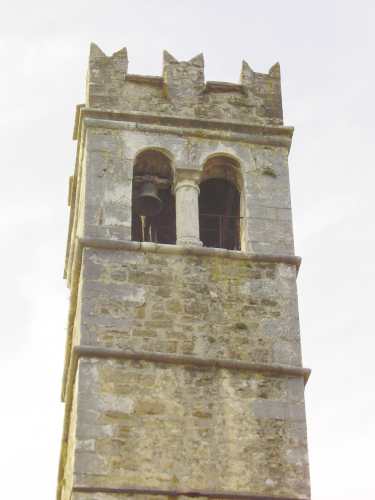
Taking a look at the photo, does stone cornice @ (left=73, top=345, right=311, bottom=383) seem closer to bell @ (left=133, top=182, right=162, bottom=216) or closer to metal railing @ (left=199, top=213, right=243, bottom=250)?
bell @ (left=133, top=182, right=162, bottom=216)

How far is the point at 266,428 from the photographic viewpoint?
13.3m

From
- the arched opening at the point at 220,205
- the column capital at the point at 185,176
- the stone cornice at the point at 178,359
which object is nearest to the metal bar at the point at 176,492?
the stone cornice at the point at 178,359

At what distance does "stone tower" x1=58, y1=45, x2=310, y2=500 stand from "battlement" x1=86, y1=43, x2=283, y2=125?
0.02 metres

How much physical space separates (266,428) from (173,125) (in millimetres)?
3986

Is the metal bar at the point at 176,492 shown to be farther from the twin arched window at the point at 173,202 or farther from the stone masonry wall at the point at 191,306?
the twin arched window at the point at 173,202

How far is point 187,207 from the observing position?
15.1 metres

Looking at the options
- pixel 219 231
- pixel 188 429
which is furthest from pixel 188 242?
pixel 188 429

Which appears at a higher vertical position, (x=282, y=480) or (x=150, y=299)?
(x=150, y=299)

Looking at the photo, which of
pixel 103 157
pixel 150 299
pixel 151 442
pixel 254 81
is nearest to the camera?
pixel 151 442

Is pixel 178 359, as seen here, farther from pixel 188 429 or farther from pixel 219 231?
pixel 219 231

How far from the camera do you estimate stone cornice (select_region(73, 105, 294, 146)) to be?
1558cm

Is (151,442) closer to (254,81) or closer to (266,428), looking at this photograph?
(266,428)

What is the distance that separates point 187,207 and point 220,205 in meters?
1.05

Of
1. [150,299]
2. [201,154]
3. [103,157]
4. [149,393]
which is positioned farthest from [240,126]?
[149,393]
